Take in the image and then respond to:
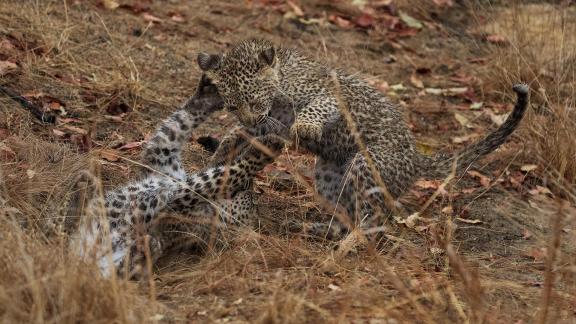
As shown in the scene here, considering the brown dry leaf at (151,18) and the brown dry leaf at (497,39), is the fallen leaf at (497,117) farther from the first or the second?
the brown dry leaf at (151,18)

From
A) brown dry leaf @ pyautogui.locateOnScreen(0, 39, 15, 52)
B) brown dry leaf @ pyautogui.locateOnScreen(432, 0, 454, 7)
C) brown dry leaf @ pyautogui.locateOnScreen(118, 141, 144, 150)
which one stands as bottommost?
brown dry leaf @ pyautogui.locateOnScreen(118, 141, 144, 150)

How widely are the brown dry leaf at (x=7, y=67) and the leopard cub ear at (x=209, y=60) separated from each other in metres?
2.13

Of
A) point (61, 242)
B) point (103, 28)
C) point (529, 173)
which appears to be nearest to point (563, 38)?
point (529, 173)

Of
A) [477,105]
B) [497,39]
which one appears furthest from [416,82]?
[497,39]

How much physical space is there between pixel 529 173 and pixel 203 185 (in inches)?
131

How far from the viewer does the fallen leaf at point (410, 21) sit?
11797 mm

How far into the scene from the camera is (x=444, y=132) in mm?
9594

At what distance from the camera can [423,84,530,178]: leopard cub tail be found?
6.70m

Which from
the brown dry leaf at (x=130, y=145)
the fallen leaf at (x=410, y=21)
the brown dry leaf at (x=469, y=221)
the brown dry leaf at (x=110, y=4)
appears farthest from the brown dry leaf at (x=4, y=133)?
the fallen leaf at (x=410, y=21)

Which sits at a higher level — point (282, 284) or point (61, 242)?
point (61, 242)

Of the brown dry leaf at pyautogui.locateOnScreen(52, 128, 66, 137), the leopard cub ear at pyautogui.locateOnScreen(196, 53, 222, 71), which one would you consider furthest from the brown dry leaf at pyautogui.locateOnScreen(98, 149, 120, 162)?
the leopard cub ear at pyautogui.locateOnScreen(196, 53, 222, 71)

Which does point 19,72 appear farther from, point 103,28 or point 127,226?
point 127,226

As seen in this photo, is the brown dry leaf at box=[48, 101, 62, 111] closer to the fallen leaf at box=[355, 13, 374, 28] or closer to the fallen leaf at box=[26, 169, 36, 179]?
the fallen leaf at box=[26, 169, 36, 179]

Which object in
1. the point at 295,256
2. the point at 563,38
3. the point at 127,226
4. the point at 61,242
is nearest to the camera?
the point at 61,242
